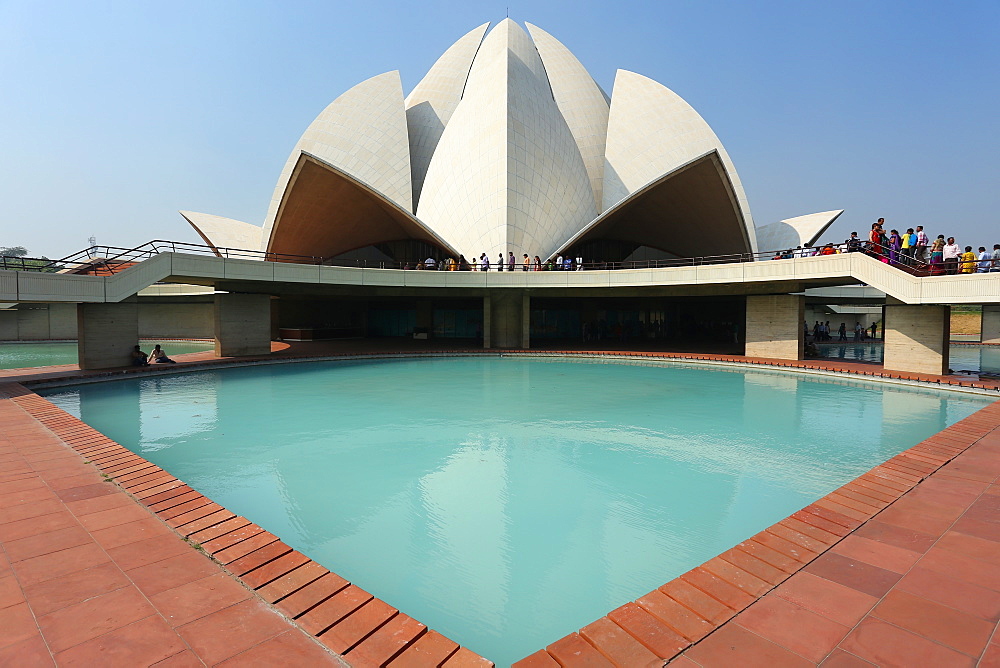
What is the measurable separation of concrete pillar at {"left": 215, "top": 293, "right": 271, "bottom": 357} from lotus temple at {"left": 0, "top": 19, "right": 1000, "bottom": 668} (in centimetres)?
8

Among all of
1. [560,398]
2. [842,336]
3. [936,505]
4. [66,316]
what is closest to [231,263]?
[560,398]

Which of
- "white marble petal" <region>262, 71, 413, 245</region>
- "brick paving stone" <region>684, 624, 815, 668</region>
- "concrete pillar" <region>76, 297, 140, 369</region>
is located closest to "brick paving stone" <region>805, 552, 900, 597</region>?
"brick paving stone" <region>684, 624, 815, 668</region>

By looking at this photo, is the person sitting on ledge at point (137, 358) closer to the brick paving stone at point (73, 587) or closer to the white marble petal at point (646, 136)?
the brick paving stone at point (73, 587)

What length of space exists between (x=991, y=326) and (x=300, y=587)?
134 ft

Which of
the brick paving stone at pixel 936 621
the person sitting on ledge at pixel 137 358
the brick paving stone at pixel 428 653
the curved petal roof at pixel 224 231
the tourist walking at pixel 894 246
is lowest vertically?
the brick paving stone at pixel 428 653

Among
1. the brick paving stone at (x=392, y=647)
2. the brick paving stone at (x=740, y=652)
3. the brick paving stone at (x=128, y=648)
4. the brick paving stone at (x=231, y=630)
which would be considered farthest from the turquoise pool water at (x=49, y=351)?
the brick paving stone at (x=740, y=652)

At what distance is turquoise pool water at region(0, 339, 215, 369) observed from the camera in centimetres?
1858

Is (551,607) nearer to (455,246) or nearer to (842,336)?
(455,246)

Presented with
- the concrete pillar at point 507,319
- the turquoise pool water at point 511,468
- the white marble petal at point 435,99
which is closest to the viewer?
the turquoise pool water at point 511,468

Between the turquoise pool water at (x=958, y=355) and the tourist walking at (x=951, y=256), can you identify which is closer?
the tourist walking at (x=951, y=256)

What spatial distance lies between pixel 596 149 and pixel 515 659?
33.1 m

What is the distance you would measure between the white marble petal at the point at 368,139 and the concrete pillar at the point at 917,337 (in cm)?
2355

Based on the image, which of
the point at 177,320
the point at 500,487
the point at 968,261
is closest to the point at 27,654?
the point at 500,487

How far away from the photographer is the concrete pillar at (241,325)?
18.1m
